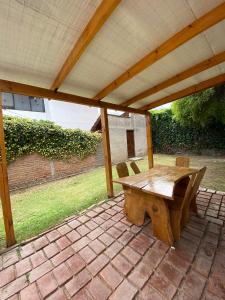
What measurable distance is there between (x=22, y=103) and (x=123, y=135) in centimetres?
619

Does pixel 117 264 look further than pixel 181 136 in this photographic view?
No

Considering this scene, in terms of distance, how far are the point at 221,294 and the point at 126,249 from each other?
0.96 meters

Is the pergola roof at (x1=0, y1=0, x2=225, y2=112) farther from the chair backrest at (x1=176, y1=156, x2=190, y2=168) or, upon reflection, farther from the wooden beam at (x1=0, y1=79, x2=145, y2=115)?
the chair backrest at (x1=176, y1=156, x2=190, y2=168)

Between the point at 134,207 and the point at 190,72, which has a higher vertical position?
the point at 190,72

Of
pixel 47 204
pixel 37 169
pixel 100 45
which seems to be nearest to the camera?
pixel 100 45

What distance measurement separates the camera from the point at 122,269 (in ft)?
5.24

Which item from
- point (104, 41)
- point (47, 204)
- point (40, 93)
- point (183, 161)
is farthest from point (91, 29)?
point (47, 204)

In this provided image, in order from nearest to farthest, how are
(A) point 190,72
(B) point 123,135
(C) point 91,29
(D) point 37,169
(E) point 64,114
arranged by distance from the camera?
(C) point 91,29 → (A) point 190,72 → (D) point 37,169 → (B) point 123,135 → (E) point 64,114

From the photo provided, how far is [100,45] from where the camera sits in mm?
1804

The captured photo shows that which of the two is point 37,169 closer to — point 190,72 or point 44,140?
point 44,140

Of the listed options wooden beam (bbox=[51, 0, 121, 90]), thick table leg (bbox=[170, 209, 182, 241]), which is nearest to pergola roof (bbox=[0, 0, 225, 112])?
wooden beam (bbox=[51, 0, 121, 90])

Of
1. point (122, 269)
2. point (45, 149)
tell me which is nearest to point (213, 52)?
point (122, 269)

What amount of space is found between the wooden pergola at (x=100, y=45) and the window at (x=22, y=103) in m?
7.27

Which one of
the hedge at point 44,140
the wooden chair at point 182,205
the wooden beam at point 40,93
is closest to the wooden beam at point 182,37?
the wooden beam at point 40,93
